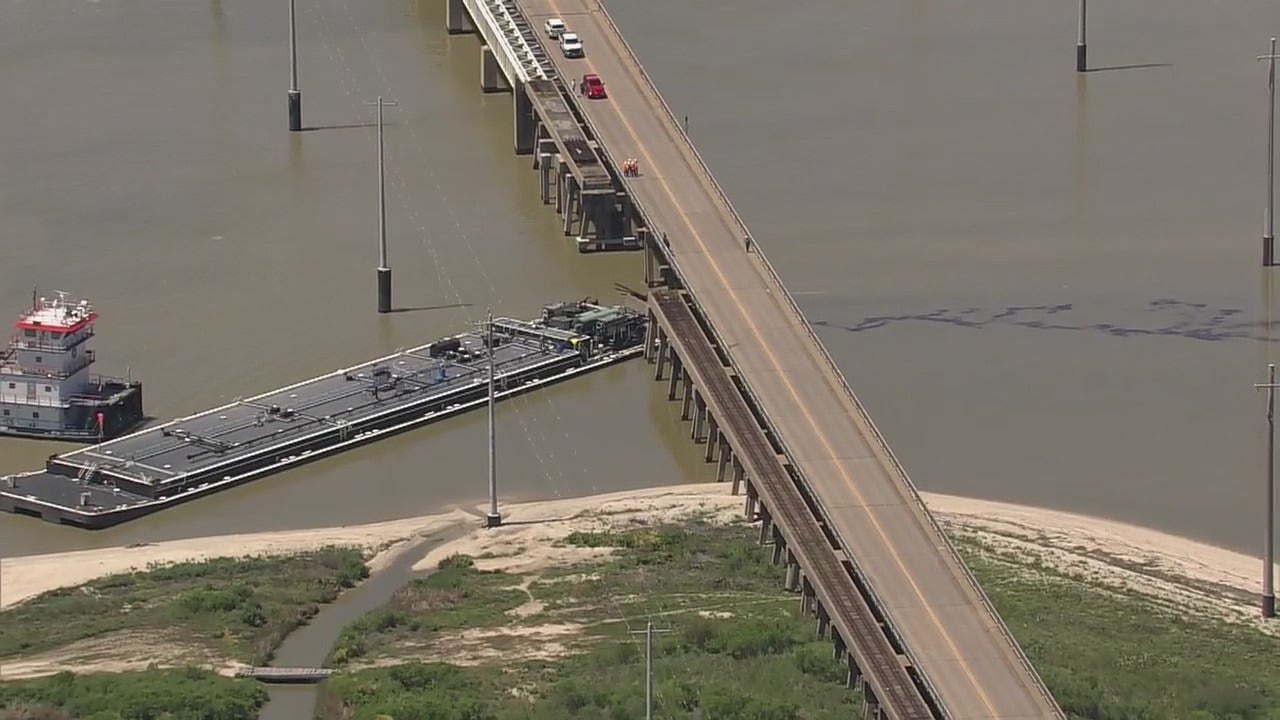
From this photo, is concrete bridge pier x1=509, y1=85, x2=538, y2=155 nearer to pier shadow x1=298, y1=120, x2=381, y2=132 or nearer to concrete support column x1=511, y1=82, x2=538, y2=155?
concrete support column x1=511, y1=82, x2=538, y2=155

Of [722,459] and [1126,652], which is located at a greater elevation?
[722,459]

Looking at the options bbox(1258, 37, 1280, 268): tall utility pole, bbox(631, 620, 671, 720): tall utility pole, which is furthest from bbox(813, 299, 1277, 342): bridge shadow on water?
bbox(631, 620, 671, 720): tall utility pole

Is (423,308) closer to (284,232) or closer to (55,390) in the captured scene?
(284,232)

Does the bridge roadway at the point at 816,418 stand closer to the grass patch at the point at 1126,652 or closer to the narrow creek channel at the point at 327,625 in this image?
the grass patch at the point at 1126,652

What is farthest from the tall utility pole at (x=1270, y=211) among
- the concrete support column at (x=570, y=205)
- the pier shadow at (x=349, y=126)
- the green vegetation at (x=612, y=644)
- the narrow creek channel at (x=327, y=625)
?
the narrow creek channel at (x=327, y=625)

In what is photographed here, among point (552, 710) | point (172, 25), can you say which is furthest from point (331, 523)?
point (172, 25)

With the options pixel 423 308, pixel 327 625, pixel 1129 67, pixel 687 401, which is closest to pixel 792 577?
pixel 327 625

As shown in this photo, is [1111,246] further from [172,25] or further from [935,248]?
[172,25]
